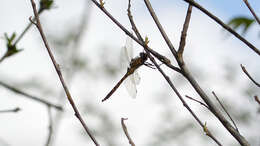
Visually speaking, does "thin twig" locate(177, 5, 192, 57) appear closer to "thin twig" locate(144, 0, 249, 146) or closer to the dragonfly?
"thin twig" locate(144, 0, 249, 146)

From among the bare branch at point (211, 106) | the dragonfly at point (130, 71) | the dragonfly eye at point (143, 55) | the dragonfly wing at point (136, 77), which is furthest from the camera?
the dragonfly wing at point (136, 77)

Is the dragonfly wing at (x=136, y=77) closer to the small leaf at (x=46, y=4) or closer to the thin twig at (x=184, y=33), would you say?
the small leaf at (x=46, y=4)

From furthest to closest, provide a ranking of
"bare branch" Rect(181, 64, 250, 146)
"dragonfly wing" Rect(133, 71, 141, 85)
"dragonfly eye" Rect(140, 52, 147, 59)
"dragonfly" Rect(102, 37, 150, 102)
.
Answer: "dragonfly wing" Rect(133, 71, 141, 85) < "dragonfly" Rect(102, 37, 150, 102) < "dragonfly eye" Rect(140, 52, 147, 59) < "bare branch" Rect(181, 64, 250, 146)

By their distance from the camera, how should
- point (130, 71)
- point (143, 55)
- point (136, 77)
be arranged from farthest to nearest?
1. point (136, 77)
2. point (130, 71)
3. point (143, 55)

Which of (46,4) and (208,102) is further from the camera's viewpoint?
(46,4)

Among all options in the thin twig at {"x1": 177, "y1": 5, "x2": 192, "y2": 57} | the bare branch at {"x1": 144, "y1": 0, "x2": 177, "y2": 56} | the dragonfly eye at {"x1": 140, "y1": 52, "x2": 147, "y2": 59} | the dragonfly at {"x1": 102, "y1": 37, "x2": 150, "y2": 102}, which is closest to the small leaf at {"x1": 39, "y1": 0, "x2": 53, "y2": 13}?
the dragonfly at {"x1": 102, "y1": 37, "x2": 150, "y2": 102}

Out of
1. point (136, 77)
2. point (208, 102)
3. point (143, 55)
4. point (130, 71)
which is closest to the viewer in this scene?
point (208, 102)

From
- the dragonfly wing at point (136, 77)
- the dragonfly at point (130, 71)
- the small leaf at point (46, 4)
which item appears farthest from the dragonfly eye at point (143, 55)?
the small leaf at point (46, 4)

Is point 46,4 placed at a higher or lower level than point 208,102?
higher

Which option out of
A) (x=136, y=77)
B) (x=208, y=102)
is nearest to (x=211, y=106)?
(x=208, y=102)

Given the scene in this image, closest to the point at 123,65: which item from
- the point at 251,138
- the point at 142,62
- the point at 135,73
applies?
the point at 135,73

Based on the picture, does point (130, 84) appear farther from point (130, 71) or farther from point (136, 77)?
point (130, 71)
